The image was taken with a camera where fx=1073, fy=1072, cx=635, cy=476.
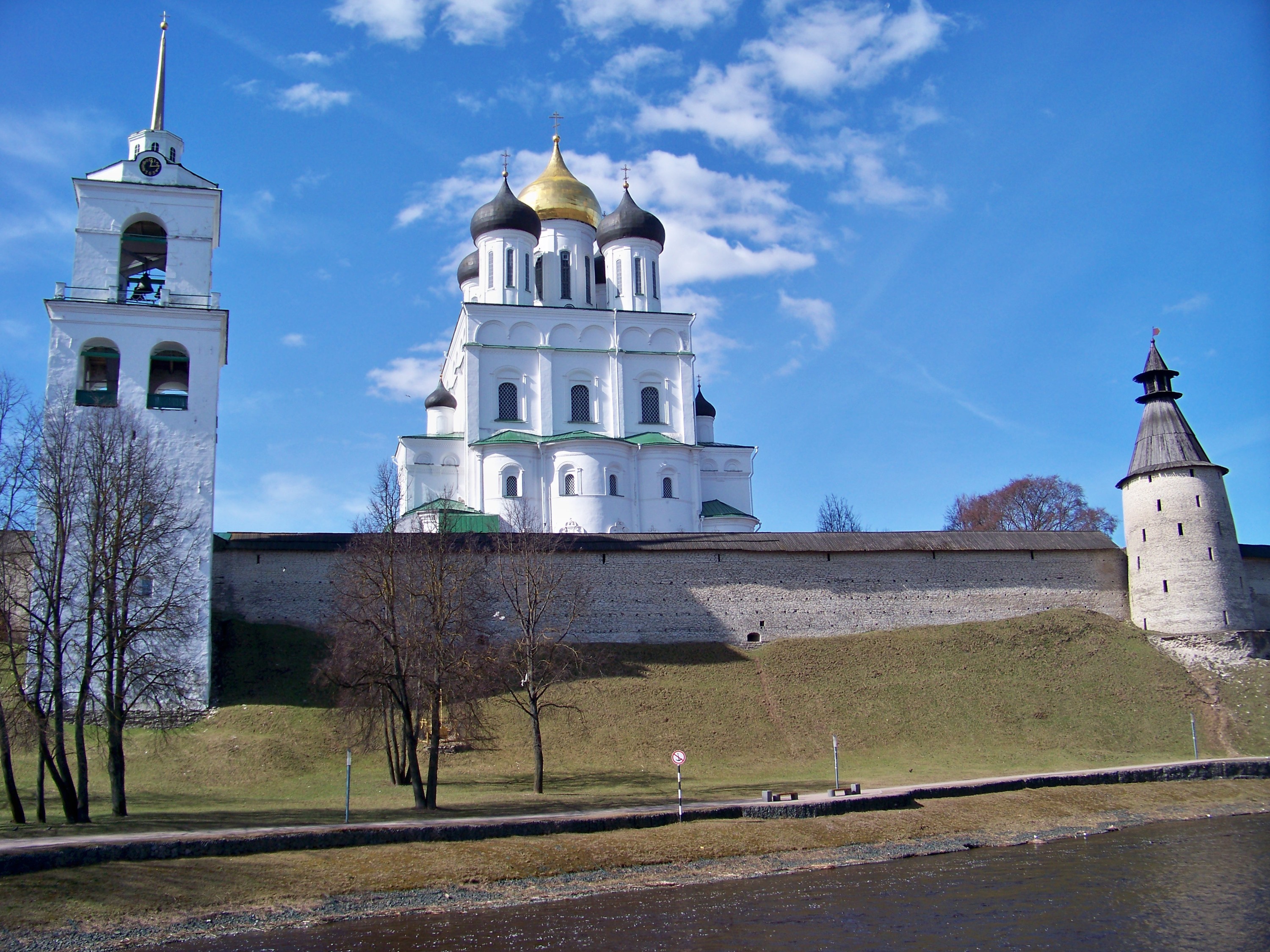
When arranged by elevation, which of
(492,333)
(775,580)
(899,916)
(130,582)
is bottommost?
(899,916)

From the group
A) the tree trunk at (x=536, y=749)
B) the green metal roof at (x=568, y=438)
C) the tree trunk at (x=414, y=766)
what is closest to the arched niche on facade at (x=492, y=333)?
the green metal roof at (x=568, y=438)

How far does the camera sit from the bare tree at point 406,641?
63.4ft

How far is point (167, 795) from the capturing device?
19.7m

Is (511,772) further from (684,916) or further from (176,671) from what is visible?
(684,916)

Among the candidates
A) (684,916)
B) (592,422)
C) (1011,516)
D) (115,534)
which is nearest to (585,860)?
(684,916)

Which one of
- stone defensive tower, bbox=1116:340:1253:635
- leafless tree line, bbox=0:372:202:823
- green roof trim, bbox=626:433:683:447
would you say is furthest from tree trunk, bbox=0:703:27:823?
stone defensive tower, bbox=1116:340:1253:635

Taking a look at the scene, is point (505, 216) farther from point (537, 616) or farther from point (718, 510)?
point (537, 616)

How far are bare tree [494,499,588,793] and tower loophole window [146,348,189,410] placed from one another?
8609 mm

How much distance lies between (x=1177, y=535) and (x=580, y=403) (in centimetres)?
2116

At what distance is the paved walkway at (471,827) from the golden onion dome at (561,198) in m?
30.0

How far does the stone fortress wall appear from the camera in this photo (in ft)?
94.1

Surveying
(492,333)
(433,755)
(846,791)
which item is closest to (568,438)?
(492,333)

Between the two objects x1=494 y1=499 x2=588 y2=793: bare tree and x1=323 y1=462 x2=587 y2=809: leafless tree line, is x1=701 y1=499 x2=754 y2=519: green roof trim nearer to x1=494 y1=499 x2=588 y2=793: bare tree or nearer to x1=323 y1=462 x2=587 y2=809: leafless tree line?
x1=494 y1=499 x2=588 y2=793: bare tree

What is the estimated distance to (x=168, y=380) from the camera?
86.5 ft
